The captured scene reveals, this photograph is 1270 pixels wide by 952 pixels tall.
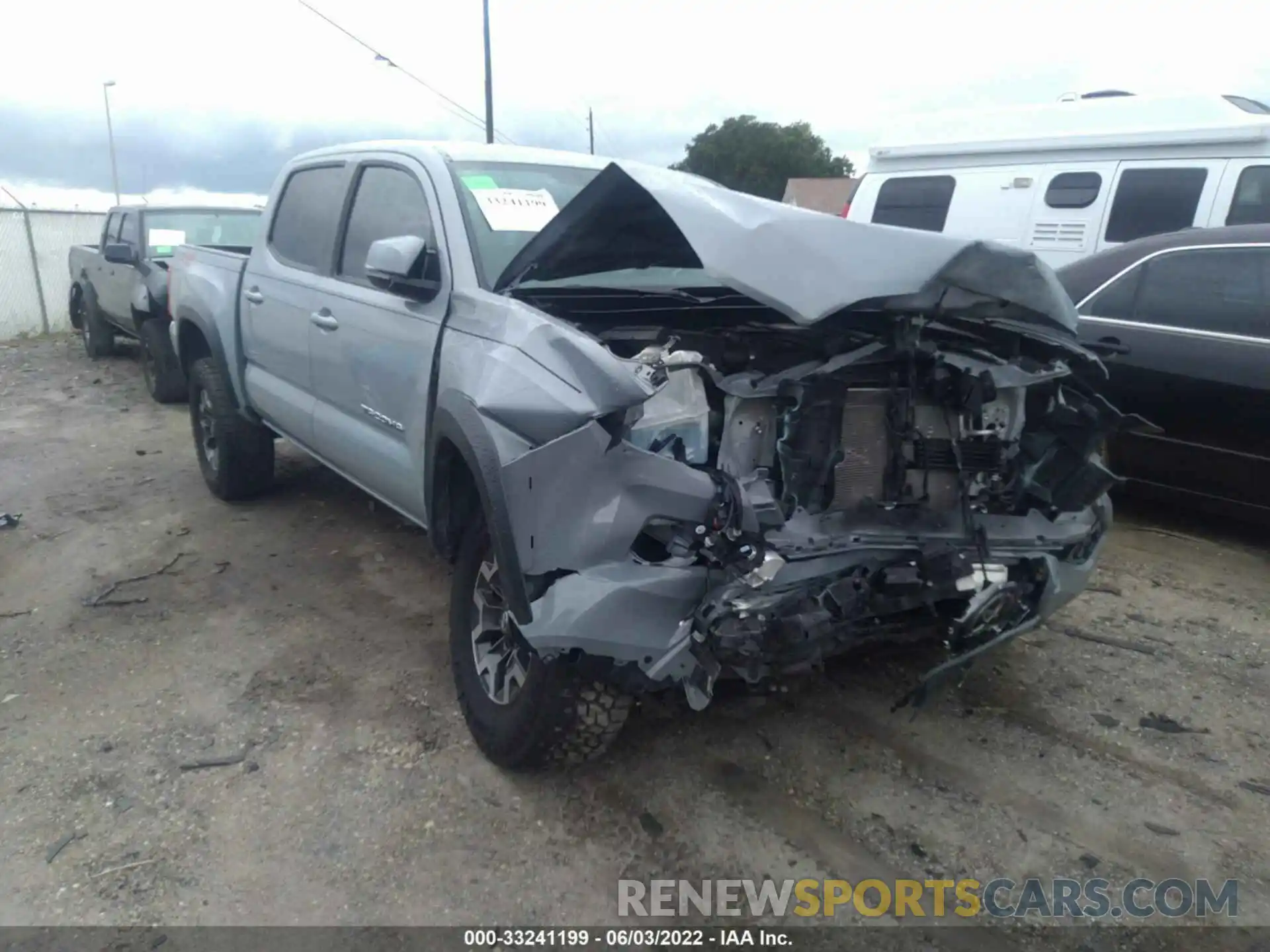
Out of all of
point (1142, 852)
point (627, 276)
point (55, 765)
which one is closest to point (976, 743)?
point (1142, 852)

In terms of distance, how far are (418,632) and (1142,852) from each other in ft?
9.14

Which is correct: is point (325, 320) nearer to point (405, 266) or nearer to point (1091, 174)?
point (405, 266)

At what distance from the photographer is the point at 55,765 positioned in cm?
317

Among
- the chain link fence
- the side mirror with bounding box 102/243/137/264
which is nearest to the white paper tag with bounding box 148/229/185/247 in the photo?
the side mirror with bounding box 102/243/137/264

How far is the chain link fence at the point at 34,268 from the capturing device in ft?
51.4

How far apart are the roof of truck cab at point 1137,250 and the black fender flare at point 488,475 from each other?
3.44 m

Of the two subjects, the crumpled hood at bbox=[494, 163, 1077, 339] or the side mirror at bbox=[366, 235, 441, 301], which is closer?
the crumpled hood at bbox=[494, 163, 1077, 339]

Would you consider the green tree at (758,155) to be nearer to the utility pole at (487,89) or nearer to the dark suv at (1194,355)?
the utility pole at (487,89)

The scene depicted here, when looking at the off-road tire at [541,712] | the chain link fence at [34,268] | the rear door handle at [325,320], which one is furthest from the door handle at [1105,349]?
the chain link fence at [34,268]

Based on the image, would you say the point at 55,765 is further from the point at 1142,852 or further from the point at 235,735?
the point at 1142,852

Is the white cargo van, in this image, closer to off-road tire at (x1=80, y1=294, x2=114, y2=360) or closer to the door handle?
the door handle

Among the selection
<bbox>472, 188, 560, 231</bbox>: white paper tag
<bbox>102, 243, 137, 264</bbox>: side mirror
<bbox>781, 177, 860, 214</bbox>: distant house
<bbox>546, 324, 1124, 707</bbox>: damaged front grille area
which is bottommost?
<bbox>781, 177, 860, 214</bbox>: distant house

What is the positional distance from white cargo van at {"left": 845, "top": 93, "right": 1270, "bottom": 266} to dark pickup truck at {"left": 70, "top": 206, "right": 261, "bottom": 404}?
20.3ft

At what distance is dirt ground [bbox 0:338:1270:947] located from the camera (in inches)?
105
